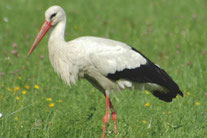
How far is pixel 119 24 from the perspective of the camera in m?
9.05

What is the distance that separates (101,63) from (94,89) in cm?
112

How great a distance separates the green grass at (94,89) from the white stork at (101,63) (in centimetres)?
25

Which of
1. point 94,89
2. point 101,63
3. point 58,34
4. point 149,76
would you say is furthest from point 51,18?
point 94,89

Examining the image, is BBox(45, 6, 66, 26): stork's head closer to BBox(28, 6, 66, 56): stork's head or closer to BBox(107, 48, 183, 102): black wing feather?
BBox(28, 6, 66, 56): stork's head

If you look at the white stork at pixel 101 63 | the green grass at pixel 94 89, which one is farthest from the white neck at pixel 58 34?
the green grass at pixel 94 89

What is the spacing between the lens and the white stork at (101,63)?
462 centimetres

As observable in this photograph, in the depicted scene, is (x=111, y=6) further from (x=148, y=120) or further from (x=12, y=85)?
(x=148, y=120)

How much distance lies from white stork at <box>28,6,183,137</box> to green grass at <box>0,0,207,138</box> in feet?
0.81

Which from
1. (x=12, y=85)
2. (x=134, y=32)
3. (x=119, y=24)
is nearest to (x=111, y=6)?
(x=119, y=24)

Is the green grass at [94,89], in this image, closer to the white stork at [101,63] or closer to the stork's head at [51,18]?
the white stork at [101,63]

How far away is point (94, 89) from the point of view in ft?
18.7

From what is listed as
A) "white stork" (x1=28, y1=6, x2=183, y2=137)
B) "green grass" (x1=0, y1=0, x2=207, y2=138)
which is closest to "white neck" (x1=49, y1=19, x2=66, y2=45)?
"white stork" (x1=28, y1=6, x2=183, y2=137)

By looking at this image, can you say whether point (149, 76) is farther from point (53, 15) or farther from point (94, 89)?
point (53, 15)

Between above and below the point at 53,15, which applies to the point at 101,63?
below
